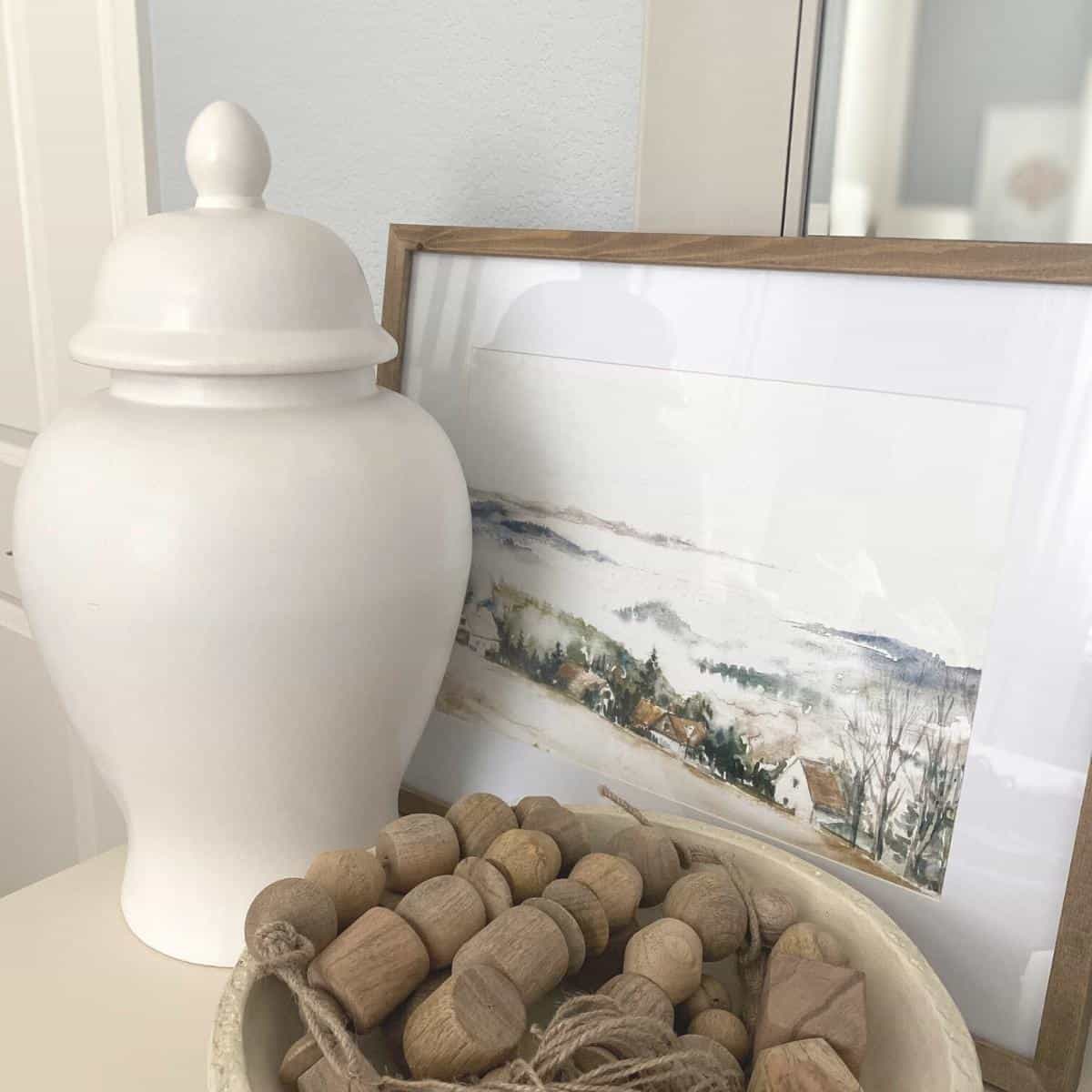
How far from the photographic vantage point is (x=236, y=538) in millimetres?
436

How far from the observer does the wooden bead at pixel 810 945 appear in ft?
1.36

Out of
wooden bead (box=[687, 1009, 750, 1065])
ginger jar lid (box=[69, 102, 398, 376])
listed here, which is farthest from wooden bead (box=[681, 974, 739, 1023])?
ginger jar lid (box=[69, 102, 398, 376])

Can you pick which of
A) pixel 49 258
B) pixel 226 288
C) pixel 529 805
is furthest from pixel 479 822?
pixel 49 258

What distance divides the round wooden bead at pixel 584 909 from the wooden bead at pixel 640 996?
0.02 m

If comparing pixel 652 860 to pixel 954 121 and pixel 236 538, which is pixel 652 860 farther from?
pixel 954 121

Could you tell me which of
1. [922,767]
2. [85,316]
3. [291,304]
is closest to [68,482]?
[291,304]

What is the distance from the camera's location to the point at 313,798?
0.51 metres

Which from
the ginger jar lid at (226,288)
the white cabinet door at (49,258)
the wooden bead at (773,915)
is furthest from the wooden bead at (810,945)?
the white cabinet door at (49,258)

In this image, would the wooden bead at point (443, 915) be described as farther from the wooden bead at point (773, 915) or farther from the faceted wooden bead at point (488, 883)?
the wooden bead at point (773, 915)

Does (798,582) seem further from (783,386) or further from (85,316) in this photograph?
(85,316)

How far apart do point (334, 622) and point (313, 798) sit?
0.34ft

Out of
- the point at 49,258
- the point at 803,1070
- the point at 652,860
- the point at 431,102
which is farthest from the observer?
the point at 49,258

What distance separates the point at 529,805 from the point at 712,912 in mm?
91

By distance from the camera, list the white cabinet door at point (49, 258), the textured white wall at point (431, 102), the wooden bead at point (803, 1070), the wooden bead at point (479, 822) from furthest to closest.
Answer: the white cabinet door at point (49, 258) < the textured white wall at point (431, 102) < the wooden bead at point (479, 822) < the wooden bead at point (803, 1070)
